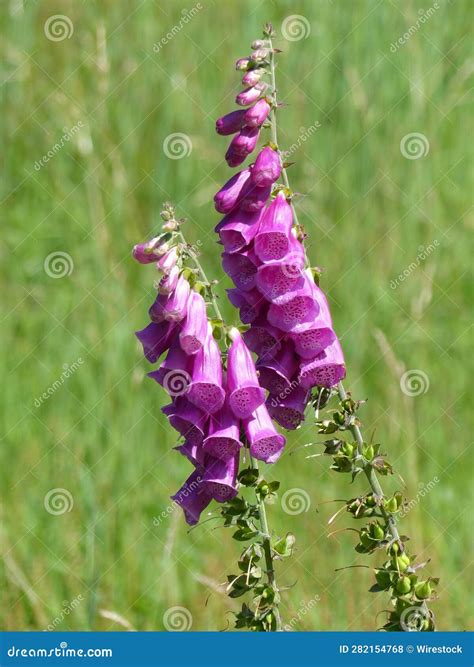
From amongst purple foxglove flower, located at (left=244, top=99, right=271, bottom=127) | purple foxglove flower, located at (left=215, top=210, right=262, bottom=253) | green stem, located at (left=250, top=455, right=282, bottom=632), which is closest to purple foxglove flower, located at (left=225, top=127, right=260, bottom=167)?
purple foxglove flower, located at (left=244, top=99, right=271, bottom=127)

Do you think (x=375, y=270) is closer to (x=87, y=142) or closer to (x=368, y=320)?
(x=368, y=320)

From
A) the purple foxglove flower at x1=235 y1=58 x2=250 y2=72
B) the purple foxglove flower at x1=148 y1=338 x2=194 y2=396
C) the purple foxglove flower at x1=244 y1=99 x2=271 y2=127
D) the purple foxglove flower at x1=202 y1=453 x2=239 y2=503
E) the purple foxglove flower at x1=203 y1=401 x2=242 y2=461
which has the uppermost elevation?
the purple foxglove flower at x1=235 y1=58 x2=250 y2=72

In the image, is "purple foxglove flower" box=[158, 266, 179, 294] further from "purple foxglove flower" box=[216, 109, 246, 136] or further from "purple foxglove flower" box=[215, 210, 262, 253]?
"purple foxglove flower" box=[216, 109, 246, 136]

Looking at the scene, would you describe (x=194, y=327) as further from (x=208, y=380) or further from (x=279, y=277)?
(x=279, y=277)

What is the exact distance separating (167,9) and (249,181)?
4747 millimetres

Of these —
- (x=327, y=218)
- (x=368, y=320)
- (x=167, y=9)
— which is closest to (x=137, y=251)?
(x=368, y=320)

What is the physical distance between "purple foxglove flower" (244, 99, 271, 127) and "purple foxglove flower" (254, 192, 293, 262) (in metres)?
0.21

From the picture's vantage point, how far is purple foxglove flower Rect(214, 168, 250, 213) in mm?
2531

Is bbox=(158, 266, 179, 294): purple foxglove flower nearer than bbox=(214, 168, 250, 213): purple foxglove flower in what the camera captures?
Yes

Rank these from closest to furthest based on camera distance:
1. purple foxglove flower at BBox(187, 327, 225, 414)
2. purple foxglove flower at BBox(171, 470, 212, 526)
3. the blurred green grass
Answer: purple foxglove flower at BBox(187, 327, 225, 414)
purple foxglove flower at BBox(171, 470, 212, 526)
the blurred green grass

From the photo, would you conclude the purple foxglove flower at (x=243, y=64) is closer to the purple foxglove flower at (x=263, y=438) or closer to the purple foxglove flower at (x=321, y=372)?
the purple foxglove flower at (x=321, y=372)

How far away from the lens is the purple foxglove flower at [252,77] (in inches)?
97.1

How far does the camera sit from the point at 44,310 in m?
5.77

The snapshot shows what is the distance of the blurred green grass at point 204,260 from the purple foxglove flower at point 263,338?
157 cm
